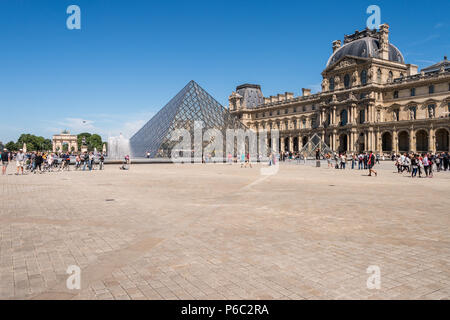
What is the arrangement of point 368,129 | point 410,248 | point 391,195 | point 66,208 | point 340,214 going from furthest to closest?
1. point 368,129
2. point 391,195
3. point 66,208
4. point 340,214
5. point 410,248

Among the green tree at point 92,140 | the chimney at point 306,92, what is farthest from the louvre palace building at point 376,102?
the green tree at point 92,140

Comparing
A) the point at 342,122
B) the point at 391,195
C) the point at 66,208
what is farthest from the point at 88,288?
the point at 342,122

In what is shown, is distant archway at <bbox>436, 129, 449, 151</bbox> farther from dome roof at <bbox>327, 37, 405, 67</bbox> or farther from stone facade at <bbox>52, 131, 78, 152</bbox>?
stone facade at <bbox>52, 131, 78, 152</bbox>

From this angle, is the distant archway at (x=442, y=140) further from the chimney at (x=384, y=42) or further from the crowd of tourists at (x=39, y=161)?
the crowd of tourists at (x=39, y=161)

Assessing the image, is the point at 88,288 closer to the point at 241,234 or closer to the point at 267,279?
the point at 267,279

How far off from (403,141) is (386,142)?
3.46 m

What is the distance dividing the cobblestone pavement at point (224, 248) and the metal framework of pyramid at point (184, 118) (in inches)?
1071

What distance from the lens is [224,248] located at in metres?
4.90

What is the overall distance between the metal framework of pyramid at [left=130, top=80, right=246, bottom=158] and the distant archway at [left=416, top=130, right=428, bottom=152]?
29161 mm

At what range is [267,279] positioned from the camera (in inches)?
147

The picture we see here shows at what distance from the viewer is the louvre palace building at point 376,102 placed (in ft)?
159

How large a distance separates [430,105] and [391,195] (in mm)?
48016
